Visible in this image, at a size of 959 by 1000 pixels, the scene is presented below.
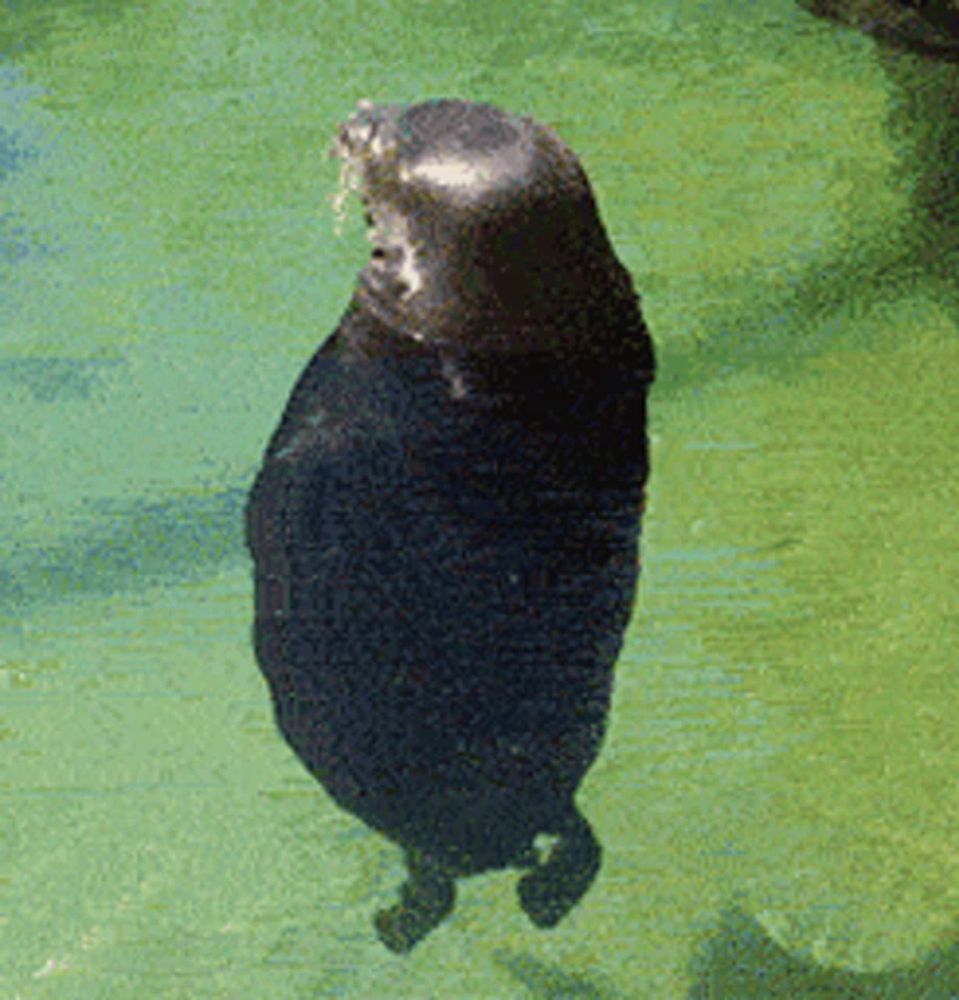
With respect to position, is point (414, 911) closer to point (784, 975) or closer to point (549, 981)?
point (549, 981)

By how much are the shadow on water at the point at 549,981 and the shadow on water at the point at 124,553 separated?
83 cm

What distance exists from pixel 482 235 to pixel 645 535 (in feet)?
3.18

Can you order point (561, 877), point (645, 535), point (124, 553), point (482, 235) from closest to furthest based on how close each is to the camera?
1. point (482, 235)
2. point (561, 877)
3. point (124, 553)
4. point (645, 535)

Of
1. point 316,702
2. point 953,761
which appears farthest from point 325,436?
point 953,761

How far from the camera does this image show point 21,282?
305 cm

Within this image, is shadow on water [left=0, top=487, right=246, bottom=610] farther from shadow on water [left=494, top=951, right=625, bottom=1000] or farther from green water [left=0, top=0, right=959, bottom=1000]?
shadow on water [left=494, top=951, right=625, bottom=1000]

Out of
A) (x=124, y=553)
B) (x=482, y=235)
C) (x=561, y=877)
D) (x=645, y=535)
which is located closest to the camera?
(x=482, y=235)

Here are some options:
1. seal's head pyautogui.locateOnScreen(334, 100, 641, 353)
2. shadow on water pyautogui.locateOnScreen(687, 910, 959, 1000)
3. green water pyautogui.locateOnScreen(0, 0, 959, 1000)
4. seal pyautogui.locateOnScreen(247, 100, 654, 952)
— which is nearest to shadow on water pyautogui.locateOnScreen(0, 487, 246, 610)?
green water pyautogui.locateOnScreen(0, 0, 959, 1000)

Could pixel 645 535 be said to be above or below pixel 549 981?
above

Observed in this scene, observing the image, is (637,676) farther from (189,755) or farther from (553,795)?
(189,755)

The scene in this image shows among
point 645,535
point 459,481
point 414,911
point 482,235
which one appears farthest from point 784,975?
point 482,235

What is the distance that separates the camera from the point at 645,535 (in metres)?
2.63

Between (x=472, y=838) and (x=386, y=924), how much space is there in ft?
1.00

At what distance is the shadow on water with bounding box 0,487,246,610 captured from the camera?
2488 mm
